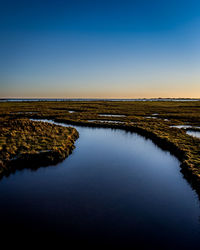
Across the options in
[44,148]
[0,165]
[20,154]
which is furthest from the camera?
[44,148]

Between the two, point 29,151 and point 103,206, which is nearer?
point 103,206

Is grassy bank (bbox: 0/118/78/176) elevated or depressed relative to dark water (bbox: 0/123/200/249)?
elevated

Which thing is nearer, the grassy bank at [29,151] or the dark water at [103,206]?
the dark water at [103,206]

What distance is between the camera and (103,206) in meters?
10.2

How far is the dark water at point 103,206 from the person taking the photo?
8.16m

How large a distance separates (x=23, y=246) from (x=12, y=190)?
5095mm

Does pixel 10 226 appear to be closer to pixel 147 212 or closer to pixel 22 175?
pixel 22 175

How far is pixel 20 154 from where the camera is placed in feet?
55.9

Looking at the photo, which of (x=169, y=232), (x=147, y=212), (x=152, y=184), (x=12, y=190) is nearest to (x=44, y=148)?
(x=12, y=190)

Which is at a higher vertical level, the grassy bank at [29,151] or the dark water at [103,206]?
the grassy bank at [29,151]

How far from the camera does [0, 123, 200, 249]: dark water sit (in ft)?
26.8

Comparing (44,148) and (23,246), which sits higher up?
(44,148)

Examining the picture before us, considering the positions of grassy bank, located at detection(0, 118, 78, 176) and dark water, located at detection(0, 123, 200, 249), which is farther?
grassy bank, located at detection(0, 118, 78, 176)

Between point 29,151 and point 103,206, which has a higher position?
point 29,151
